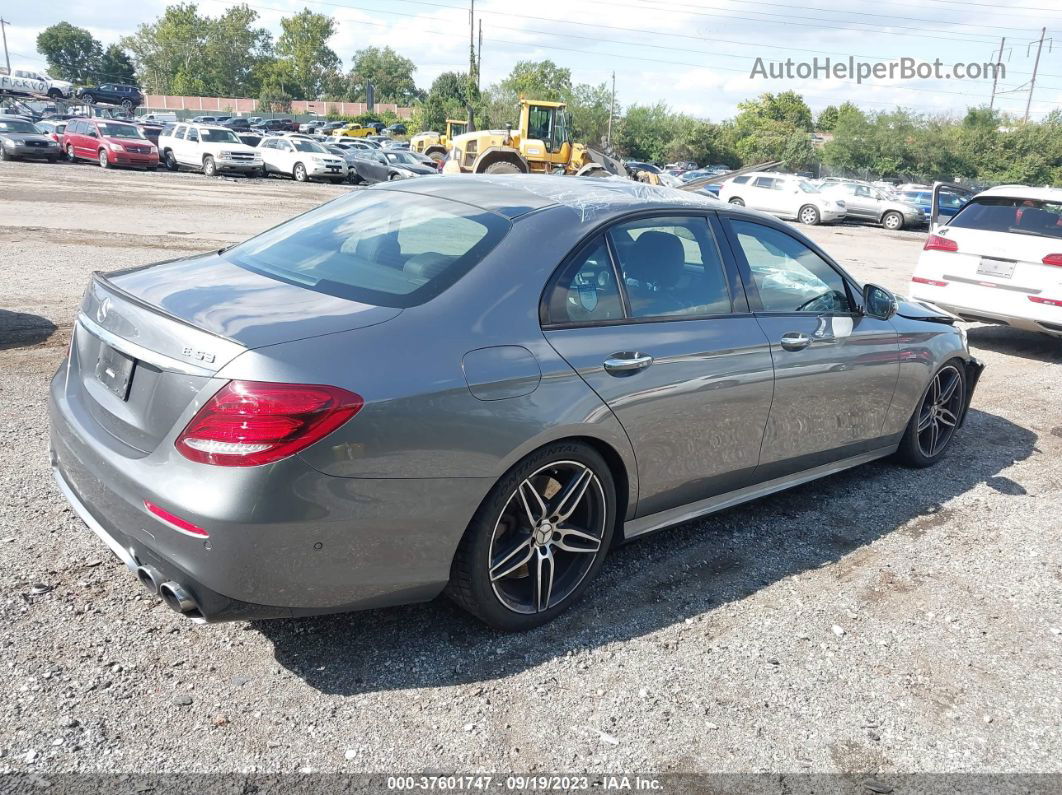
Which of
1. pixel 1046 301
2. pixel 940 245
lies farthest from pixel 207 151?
pixel 1046 301

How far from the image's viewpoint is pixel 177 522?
258 centimetres

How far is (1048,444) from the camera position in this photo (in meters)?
6.16

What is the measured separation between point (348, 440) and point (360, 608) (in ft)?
2.12

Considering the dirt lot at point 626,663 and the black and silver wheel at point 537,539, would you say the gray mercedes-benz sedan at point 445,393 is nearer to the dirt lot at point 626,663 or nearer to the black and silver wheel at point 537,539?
the black and silver wheel at point 537,539

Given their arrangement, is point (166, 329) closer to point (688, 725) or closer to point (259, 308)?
point (259, 308)

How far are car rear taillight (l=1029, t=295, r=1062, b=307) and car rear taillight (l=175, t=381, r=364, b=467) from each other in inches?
315

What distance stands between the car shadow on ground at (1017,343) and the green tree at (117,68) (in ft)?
492

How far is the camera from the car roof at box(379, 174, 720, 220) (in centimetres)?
354

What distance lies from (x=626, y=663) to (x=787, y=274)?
2202mm

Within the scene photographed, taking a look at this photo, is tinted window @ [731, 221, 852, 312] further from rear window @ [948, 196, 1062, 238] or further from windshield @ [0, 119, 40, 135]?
windshield @ [0, 119, 40, 135]

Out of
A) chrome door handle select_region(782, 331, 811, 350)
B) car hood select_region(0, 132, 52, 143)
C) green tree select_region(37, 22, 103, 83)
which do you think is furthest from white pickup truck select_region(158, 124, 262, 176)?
green tree select_region(37, 22, 103, 83)

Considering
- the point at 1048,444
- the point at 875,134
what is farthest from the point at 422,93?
the point at 1048,444

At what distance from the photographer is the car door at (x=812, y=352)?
4.06m

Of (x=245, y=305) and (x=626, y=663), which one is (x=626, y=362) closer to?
(x=626, y=663)
